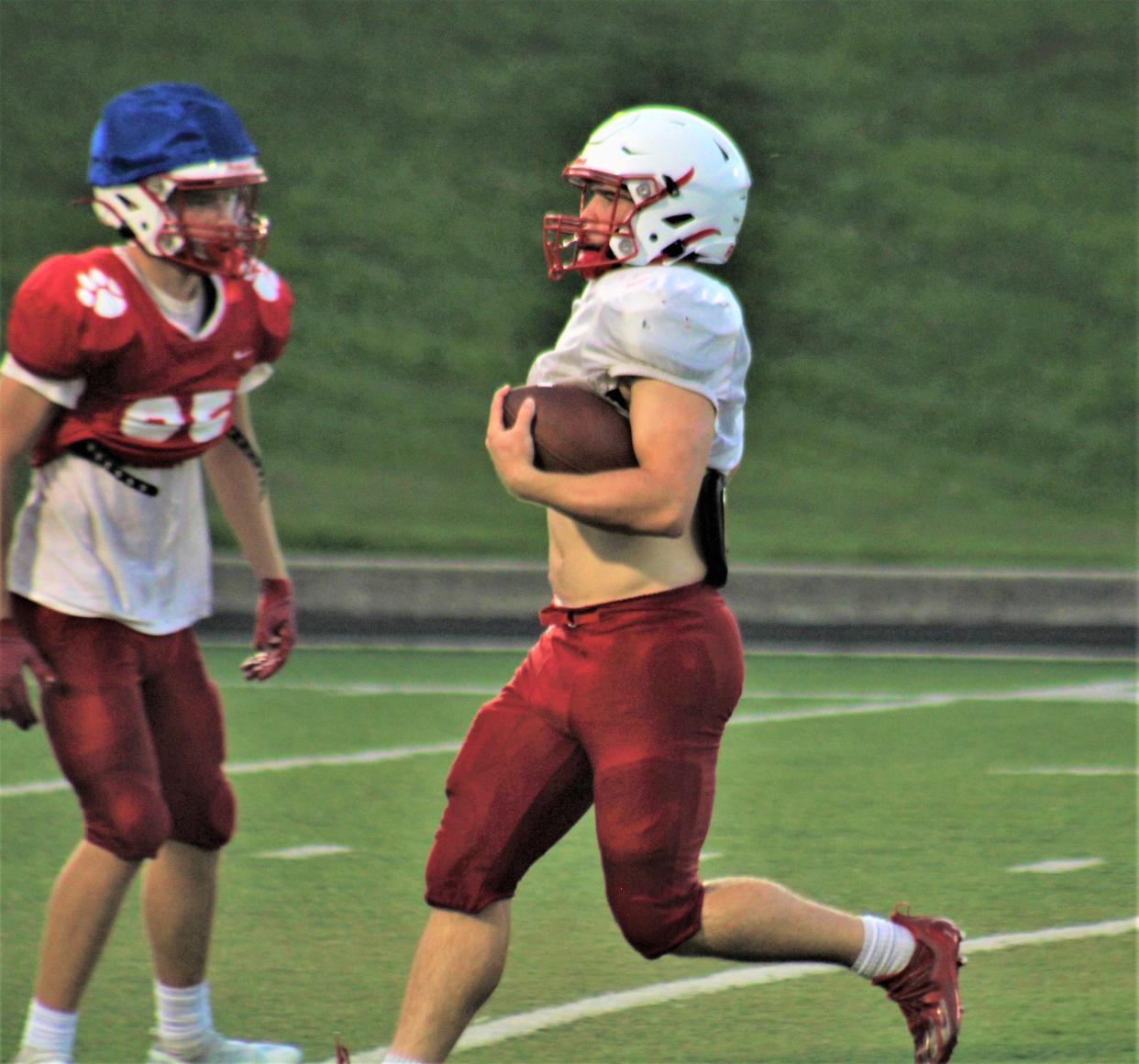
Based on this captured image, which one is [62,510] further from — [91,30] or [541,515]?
[91,30]

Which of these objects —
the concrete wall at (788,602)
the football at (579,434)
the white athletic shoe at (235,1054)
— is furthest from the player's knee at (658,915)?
the concrete wall at (788,602)

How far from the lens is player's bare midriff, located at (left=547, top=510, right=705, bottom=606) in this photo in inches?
162

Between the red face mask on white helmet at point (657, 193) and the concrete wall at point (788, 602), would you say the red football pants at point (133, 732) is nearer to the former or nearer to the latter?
the red face mask on white helmet at point (657, 193)

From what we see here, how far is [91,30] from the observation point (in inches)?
876

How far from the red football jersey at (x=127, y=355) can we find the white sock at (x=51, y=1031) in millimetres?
1105

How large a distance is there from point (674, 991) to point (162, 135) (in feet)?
7.21

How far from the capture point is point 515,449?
13.1ft

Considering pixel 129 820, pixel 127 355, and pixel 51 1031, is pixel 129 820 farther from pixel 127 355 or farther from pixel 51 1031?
pixel 127 355

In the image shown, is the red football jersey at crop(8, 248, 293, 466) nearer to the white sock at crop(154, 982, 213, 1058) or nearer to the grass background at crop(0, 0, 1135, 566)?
the white sock at crop(154, 982, 213, 1058)

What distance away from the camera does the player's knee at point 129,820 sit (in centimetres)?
452

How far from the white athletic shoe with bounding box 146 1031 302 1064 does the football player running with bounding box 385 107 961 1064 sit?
650mm

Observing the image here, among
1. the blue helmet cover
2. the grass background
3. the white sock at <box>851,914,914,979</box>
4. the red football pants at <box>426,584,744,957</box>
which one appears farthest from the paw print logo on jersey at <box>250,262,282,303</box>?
the grass background

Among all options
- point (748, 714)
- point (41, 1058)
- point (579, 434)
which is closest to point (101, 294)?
point (579, 434)

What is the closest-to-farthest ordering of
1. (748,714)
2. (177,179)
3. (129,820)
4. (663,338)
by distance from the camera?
(663,338), (129,820), (177,179), (748,714)
